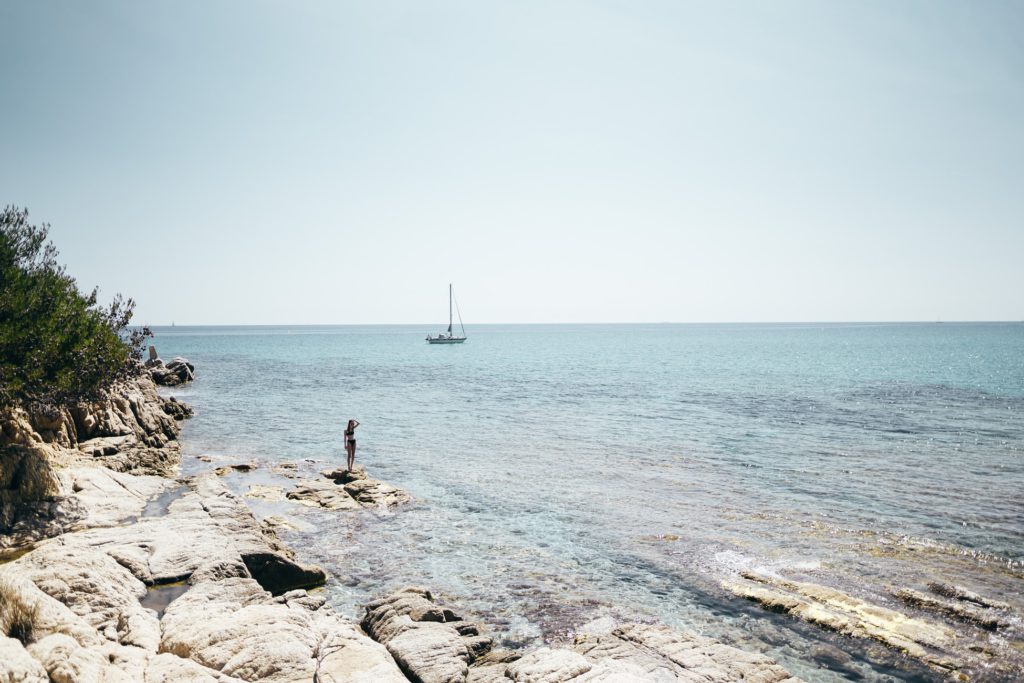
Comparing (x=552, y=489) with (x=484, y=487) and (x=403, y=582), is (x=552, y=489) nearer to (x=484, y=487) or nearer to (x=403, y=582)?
(x=484, y=487)

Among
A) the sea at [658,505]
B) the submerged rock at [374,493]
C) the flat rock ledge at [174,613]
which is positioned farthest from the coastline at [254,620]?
the submerged rock at [374,493]

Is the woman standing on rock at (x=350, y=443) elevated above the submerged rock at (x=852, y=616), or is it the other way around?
the woman standing on rock at (x=350, y=443)

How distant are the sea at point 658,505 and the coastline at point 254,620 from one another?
0.78 m

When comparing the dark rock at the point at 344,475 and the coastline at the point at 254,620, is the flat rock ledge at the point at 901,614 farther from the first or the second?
the dark rock at the point at 344,475

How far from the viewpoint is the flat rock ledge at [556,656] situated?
9.56 m

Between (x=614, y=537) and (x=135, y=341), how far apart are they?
23.0 meters

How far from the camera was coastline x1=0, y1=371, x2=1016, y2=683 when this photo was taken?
8898 mm

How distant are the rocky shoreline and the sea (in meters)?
1.52

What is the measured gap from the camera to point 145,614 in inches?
426

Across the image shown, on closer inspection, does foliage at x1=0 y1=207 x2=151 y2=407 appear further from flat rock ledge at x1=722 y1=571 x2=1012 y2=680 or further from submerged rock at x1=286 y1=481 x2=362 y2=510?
flat rock ledge at x1=722 y1=571 x2=1012 y2=680

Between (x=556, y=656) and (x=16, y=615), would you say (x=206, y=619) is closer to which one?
(x=16, y=615)

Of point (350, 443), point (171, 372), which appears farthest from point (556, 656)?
point (171, 372)

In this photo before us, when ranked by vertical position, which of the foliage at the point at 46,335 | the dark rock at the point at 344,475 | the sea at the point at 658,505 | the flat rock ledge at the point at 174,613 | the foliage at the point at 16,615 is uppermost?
the foliage at the point at 46,335

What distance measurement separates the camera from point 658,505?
2172 cm
